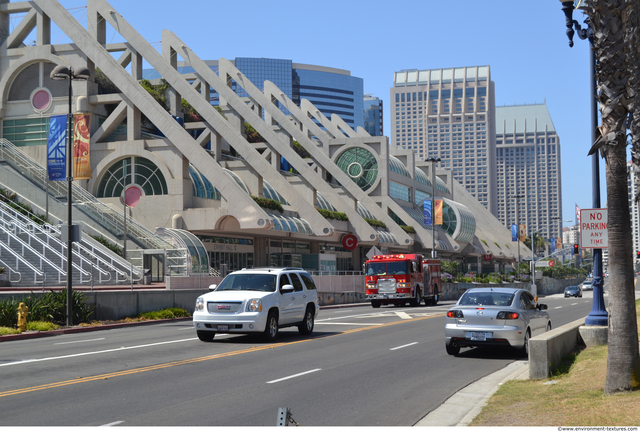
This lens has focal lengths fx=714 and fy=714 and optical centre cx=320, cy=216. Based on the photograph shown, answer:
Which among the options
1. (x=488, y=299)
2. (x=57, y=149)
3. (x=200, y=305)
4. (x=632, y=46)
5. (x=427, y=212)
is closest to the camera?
(x=632, y=46)

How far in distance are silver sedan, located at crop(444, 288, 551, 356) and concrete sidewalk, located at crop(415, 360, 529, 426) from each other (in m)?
1.22

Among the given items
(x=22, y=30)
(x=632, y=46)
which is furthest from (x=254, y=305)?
(x=22, y=30)

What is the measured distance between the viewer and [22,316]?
21766 mm

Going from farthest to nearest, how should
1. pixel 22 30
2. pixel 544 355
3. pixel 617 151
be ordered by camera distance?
1. pixel 22 30
2. pixel 544 355
3. pixel 617 151

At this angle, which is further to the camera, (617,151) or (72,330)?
(72,330)

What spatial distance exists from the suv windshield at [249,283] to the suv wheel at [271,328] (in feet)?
2.27

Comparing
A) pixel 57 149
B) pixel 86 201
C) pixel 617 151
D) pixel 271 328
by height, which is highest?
pixel 57 149

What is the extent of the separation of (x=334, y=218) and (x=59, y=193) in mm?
22272

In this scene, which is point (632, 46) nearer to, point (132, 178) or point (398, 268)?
point (398, 268)

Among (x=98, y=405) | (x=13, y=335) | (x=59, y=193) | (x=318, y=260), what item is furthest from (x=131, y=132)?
(x=98, y=405)

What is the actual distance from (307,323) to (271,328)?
223 cm

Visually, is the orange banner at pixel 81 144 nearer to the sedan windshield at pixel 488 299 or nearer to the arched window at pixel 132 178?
the arched window at pixel 132 178

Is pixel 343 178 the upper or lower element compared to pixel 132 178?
upper

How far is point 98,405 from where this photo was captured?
935cm
